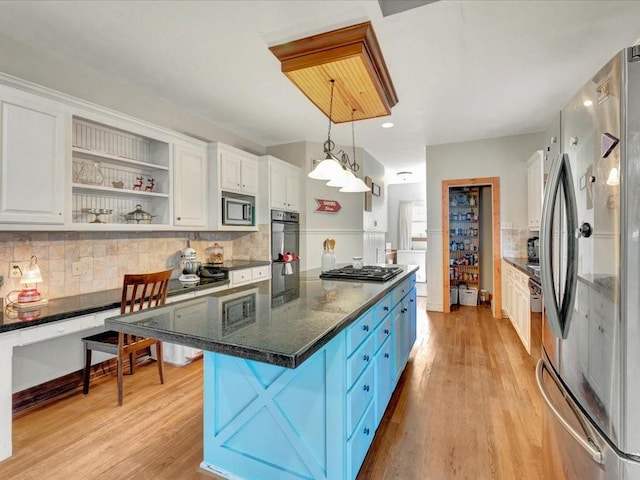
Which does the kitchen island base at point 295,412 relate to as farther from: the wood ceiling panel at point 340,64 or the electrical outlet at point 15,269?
the electrical outlet at point 15,269

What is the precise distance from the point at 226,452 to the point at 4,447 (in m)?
1.34

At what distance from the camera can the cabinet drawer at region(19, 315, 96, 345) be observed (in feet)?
6.10

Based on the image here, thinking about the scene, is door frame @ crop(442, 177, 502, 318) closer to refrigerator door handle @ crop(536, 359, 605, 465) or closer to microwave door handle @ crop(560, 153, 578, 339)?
refrigerator door handle @ crop(536, 359, 605, 465)

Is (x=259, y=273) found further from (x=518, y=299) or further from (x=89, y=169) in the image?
(x=518, y=299)

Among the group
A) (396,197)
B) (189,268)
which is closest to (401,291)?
(189,268)

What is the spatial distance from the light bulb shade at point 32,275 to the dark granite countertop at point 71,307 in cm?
20

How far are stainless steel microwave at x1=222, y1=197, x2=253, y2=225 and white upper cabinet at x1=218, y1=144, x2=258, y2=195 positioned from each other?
14cm

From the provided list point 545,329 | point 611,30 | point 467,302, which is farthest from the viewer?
point 467,302

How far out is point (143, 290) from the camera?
2373 mm

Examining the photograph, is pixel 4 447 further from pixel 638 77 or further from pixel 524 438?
pixel 638 77

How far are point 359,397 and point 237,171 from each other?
10.3 ft

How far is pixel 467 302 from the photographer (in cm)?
551

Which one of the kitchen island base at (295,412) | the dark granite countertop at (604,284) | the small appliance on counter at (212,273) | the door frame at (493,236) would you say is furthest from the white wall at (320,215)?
the dark granite countertop at (604,284)

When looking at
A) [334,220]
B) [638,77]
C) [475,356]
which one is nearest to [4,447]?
[638,77]
